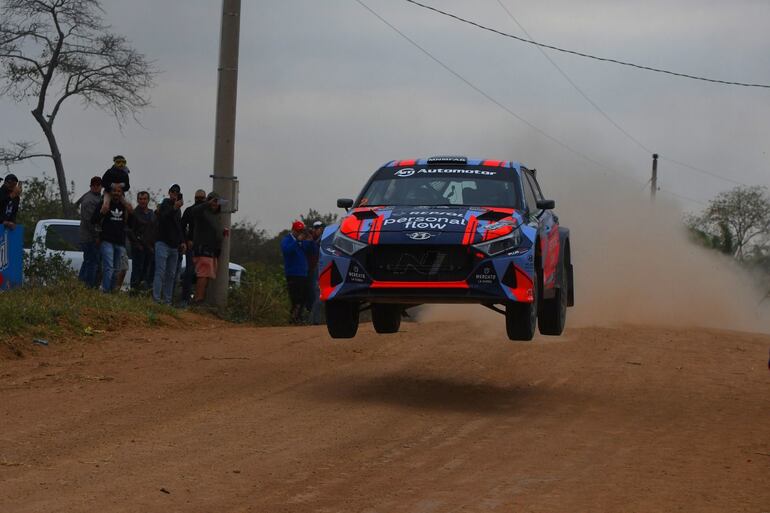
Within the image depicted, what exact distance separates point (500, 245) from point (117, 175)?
875 centimetres

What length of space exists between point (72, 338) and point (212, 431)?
5.64m

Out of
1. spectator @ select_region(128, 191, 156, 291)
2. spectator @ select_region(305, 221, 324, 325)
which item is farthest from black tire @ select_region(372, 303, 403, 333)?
spectator @ select_region(128, 191, 156, 291)

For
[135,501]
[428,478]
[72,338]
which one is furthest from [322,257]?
[72,338]

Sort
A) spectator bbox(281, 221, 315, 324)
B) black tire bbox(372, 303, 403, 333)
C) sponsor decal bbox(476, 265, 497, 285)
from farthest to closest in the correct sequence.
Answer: spectator bbox(281, 221, 315, 324) < black tire bbox(372, 303, 403, 333) < sponsor decal bbox(476, 265, 497, 285)

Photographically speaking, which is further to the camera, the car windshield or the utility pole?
the utility pole

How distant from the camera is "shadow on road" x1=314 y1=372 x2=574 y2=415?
11617mm

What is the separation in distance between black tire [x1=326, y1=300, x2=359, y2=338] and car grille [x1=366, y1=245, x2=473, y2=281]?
1.94ft

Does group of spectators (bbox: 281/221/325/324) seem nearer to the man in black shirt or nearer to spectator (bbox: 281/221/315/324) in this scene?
spectator (bbox: 281/221/315/324)

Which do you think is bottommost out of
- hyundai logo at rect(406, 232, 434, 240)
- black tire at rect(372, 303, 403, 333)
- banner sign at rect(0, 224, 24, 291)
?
black tire at rect(372, 303, 403, 333)

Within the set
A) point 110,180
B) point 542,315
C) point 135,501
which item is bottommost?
point 135,501

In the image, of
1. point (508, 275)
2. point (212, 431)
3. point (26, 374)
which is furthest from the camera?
point (26, 374)

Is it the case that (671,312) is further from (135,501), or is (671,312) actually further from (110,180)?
(135,501)

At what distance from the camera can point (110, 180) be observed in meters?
17.7

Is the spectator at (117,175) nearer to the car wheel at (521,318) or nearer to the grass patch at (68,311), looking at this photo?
the grass patch at (68,311)
